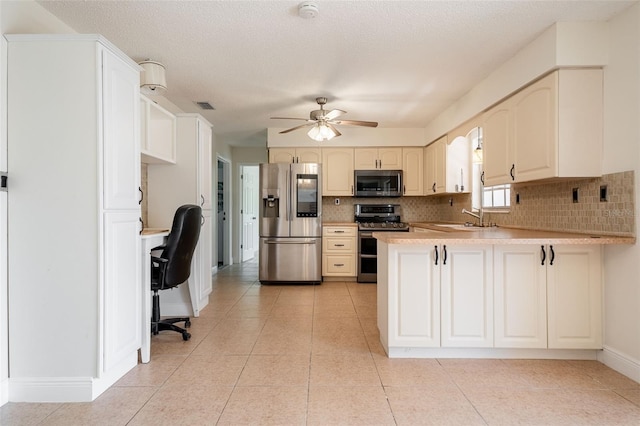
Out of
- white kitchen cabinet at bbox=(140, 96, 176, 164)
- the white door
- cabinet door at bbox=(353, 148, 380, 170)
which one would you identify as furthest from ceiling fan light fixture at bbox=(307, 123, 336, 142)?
the white door

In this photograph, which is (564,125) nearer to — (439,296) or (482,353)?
(439,296)

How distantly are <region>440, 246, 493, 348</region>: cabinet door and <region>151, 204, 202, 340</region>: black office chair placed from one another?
1917 mm

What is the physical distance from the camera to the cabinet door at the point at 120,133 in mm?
1983

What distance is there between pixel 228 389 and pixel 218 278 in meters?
3.58

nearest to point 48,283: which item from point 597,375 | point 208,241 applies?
point 208,241

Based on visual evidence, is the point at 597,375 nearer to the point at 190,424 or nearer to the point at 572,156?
the point at 572,156

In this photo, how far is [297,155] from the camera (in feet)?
18.0

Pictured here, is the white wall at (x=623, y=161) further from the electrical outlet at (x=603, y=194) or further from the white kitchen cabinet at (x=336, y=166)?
the white kitchen cabinet at (x=336, y=166)

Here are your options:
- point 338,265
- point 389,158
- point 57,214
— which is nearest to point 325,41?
point 57,214

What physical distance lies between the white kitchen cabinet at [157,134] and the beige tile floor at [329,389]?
5.16 ft

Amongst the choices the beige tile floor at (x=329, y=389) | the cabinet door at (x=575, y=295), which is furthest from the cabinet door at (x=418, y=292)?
the cabinet door at (x=575, y=295)

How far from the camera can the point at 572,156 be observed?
241cm

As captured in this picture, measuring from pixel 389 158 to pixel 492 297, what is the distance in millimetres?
3402

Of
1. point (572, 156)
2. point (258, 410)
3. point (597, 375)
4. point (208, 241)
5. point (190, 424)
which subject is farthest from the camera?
point (208, 241)
